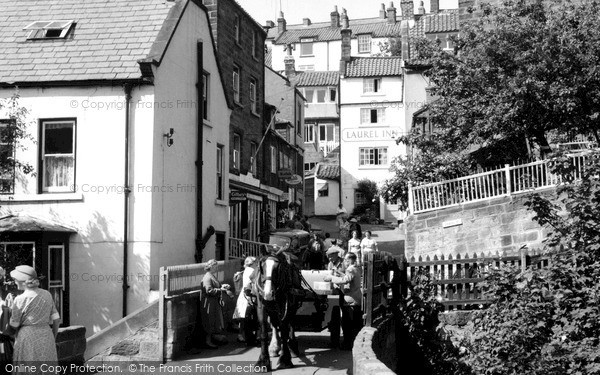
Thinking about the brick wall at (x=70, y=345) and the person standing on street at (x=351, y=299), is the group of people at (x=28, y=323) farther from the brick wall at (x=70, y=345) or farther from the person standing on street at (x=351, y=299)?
the person standing on street at (x=351, y=299)

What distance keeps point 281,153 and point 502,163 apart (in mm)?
17494

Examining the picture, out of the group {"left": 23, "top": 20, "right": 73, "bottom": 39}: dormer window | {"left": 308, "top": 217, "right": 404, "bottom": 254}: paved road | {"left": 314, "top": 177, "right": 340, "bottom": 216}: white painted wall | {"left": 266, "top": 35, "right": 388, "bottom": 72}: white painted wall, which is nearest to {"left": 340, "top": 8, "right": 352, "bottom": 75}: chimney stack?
{"left": 314, "top": 177, "right": 340, "bottom": 216}: white painted wall

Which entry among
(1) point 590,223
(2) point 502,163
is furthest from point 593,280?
(2) point 502,163

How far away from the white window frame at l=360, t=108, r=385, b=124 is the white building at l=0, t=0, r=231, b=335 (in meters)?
38.4

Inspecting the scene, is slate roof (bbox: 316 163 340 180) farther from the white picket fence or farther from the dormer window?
the dormer window

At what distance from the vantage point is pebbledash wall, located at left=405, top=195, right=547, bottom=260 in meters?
25.4

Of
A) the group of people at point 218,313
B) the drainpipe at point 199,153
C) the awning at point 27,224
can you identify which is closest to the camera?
the group of people at point 218,313

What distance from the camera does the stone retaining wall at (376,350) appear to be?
287 inches

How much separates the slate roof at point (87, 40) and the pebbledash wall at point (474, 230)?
1088cm

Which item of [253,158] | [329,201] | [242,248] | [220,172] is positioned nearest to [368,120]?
[329,201]

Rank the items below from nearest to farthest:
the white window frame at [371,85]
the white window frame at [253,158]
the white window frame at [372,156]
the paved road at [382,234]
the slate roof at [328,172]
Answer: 1. the paved road at [382,234]
2. the white window frame at [253,158]
3. the white window frame at [372,156]
4. the white window frame at [371,85]
5. the slate roof at [328,172]

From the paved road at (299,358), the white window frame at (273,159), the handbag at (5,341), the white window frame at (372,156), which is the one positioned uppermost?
the white window frame at (372,156)

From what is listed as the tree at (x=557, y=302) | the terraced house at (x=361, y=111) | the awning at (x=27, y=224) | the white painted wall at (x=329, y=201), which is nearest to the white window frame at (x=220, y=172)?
the awning at (x=27, y=224)

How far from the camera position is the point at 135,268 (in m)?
20.4
